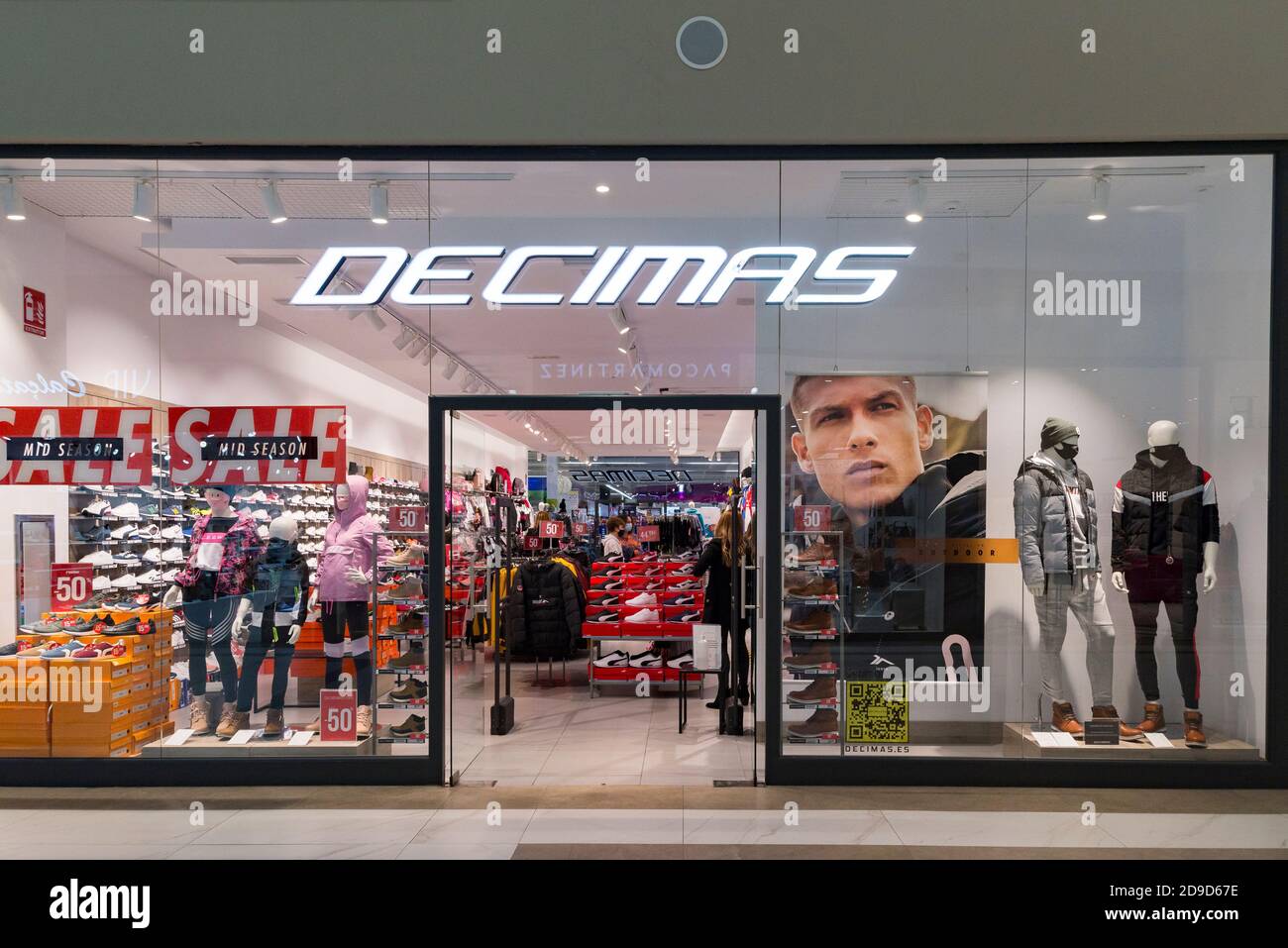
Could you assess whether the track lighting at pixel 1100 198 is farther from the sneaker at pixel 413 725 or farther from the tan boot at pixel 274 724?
the tan boot at pixel 274 724

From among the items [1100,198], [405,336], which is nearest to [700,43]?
[405,336]

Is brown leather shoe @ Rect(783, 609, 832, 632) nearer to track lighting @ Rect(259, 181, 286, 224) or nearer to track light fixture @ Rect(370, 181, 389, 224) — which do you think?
track light fixture @ Rect(370, 181, 389, 224)

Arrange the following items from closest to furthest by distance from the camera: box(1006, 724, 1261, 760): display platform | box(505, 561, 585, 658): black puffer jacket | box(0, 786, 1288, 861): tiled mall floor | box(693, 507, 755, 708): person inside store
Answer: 1. box(0, 786, 1288, 861): tiled mall floor
2. box(1006, 724, 1261, 760): display platform
3. box(693, 507, 755, 708): person inside store
4. box(505, 561, 585, 658): black puffer jacket

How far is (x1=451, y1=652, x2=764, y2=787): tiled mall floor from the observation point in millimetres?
4832

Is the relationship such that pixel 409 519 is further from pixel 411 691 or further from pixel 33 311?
pixel 33 311

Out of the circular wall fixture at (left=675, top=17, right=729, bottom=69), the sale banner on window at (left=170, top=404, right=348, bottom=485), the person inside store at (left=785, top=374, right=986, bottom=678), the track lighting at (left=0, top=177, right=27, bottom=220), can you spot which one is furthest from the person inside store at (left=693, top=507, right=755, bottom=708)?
the track lighting at (left=0, top=177, right=27, bottom=220)

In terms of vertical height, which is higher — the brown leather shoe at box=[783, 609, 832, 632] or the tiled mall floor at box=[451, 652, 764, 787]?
the brown leather shoe at box=[783, 609, 832, 632]

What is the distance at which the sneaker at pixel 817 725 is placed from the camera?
15.4 feet

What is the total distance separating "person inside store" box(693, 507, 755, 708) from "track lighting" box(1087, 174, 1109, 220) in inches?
106

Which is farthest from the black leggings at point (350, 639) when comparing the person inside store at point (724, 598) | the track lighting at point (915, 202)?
the track lighting at point (915, 202)

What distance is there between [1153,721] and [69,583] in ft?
19.9

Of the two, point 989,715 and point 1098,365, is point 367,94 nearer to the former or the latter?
point 1098,365

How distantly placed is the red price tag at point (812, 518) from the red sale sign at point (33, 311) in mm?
4303

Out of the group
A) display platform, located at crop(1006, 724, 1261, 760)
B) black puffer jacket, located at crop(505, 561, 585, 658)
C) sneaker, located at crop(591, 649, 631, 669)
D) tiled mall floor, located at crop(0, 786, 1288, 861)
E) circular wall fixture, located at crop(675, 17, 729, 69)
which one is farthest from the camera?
black puffer jacket, located at crop(505, 561, 585, 658)
